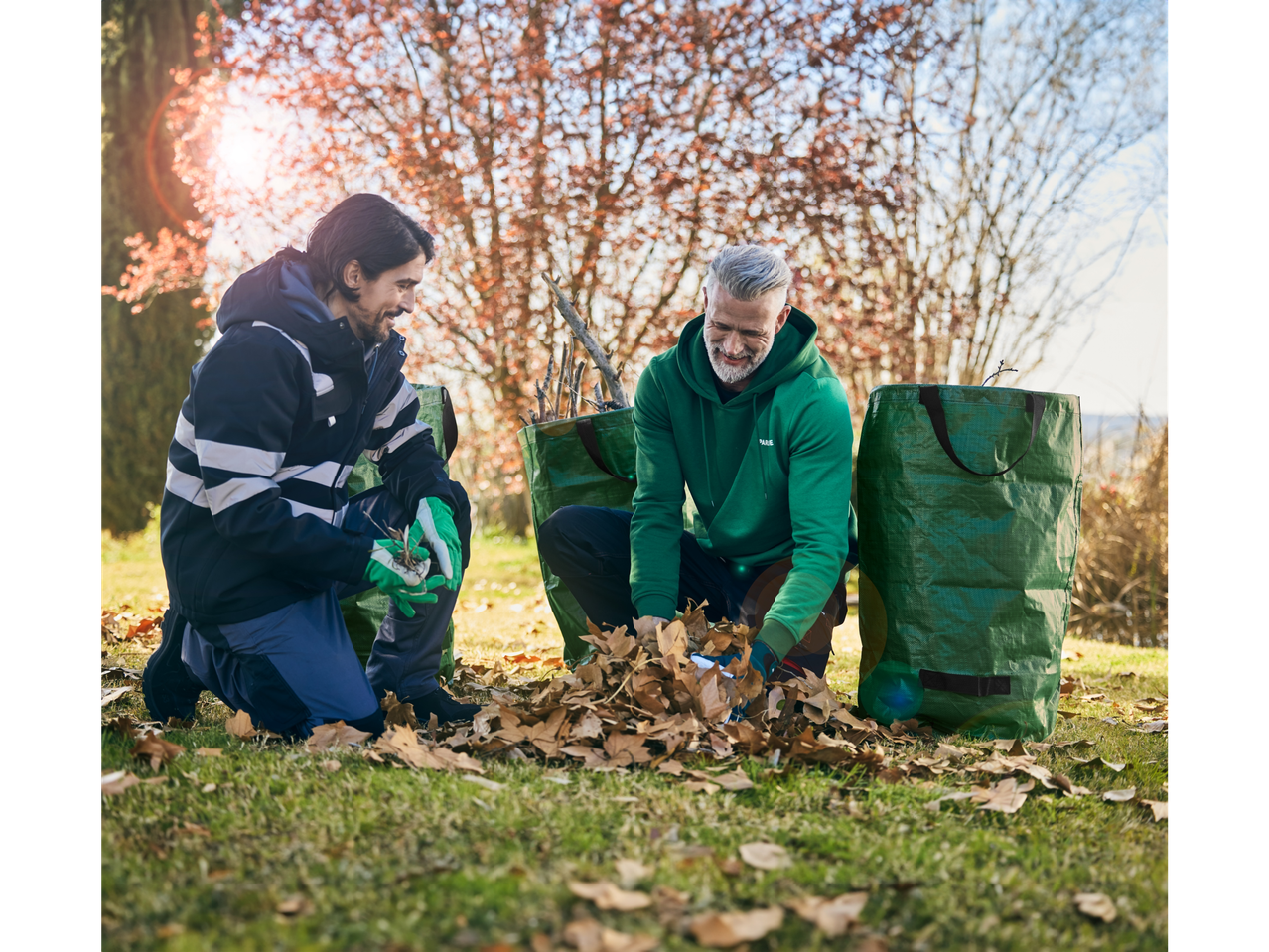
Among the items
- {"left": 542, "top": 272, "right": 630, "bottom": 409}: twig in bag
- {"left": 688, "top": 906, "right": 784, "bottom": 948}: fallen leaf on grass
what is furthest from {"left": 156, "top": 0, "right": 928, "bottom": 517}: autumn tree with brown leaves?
{"left": 688, "top": 906, "right": 784, "bottom": 948}: fallen leaf on grass

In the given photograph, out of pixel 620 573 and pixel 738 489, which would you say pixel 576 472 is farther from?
pixel 738 489

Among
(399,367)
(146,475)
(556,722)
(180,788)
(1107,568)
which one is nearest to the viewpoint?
(180,788)

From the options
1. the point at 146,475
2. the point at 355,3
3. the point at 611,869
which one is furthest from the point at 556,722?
the point at 146,475

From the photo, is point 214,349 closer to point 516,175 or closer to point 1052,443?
point 1052,443

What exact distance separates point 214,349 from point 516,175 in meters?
4.34

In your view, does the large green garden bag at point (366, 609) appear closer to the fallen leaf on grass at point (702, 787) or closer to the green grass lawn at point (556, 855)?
the green grass lawn at point (556, 855)

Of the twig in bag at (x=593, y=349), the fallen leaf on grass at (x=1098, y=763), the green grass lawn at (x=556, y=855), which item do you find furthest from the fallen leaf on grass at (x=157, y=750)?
the twig in bag at (x=593, y=349)

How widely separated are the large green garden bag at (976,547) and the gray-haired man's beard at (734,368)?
372 mm

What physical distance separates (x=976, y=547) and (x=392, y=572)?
5.27 feet

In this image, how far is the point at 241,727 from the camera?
234cm

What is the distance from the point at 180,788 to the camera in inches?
73.7

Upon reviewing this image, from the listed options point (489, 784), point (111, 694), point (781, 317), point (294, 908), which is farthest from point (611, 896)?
point (111, 694)

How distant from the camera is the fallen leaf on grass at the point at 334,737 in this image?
2211 millimetres

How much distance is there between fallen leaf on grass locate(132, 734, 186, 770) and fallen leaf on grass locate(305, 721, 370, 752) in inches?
11.3
